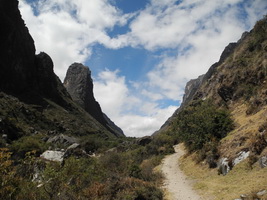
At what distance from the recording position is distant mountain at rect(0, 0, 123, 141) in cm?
5592

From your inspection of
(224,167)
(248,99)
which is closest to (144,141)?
(248,99)

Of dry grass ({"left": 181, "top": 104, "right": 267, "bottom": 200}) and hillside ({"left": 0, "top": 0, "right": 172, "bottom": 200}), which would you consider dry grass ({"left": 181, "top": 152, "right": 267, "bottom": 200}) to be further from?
hillside ({"left": 0, "top": 0, "right": 172, "bottom": 200})

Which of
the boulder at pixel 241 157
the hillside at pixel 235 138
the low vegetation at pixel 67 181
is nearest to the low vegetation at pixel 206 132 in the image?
the hillside at pixel 235 138

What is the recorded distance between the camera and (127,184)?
1446 cm

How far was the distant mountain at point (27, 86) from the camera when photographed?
5592cm

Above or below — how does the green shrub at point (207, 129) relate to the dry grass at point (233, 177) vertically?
above

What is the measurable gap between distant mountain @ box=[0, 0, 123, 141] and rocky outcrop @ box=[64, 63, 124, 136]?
1754 inches

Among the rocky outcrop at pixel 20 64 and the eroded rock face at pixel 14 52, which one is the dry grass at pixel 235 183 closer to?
the rocky outcrop at pixel 20 64

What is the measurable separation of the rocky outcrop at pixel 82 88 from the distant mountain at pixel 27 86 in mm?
44555

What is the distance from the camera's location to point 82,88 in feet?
438

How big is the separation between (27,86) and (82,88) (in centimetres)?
6322

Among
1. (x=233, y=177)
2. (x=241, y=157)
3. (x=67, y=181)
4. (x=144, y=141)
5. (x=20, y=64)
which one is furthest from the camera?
(x=20, y=64)

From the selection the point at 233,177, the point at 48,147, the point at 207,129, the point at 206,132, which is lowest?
the point at 233,177

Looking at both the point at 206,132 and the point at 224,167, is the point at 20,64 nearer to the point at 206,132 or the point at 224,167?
the point at 206,132
